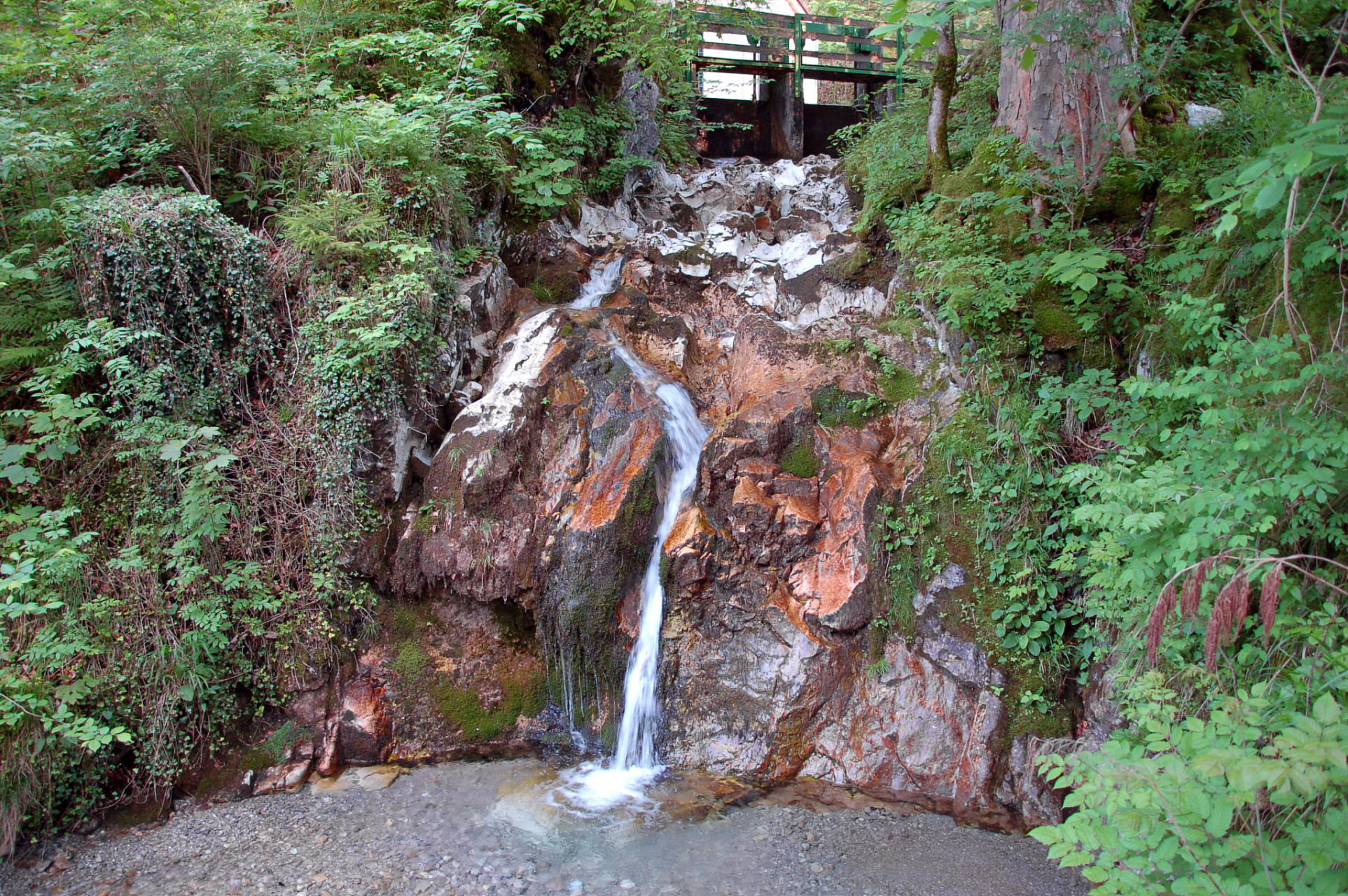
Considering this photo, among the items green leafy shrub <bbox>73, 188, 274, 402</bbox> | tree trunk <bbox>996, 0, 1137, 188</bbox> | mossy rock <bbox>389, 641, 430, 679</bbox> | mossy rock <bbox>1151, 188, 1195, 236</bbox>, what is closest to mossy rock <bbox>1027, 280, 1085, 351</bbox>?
mossy rock <bbox>1151, 188, 1195, 236</bbox>

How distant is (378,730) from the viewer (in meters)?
5.61

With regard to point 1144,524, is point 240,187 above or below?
Result: above

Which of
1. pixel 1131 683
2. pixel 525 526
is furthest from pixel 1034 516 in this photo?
pixel 525 526

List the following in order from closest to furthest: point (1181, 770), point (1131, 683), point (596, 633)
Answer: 1. point (1181, 770)
2. point (1131, 683)
3. point (596, 633)

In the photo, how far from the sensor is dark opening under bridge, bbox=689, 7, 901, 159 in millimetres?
14961

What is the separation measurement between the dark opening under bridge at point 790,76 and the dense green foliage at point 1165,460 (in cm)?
902

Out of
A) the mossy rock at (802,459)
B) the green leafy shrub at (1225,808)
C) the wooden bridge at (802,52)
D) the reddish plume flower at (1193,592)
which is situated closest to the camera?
the green leafy shrub at (1225,808)

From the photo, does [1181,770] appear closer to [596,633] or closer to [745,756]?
[745,756]

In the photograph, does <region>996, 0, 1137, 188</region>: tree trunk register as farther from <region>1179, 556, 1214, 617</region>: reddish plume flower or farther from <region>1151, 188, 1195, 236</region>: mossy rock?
<region>1179, 556, 1214, 617</region>: reddish plume flower

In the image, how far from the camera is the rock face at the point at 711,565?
5203 millimetres

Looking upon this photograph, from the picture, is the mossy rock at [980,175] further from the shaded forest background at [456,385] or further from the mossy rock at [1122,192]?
the mossy rock at [1122,192]

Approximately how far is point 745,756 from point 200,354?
5406 mm

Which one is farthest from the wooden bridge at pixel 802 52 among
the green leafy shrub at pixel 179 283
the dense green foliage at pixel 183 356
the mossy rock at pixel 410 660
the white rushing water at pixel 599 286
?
the mossy rock at pixel 410 660

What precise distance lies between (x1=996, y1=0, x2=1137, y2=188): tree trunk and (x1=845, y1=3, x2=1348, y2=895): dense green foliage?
0.17 metres
